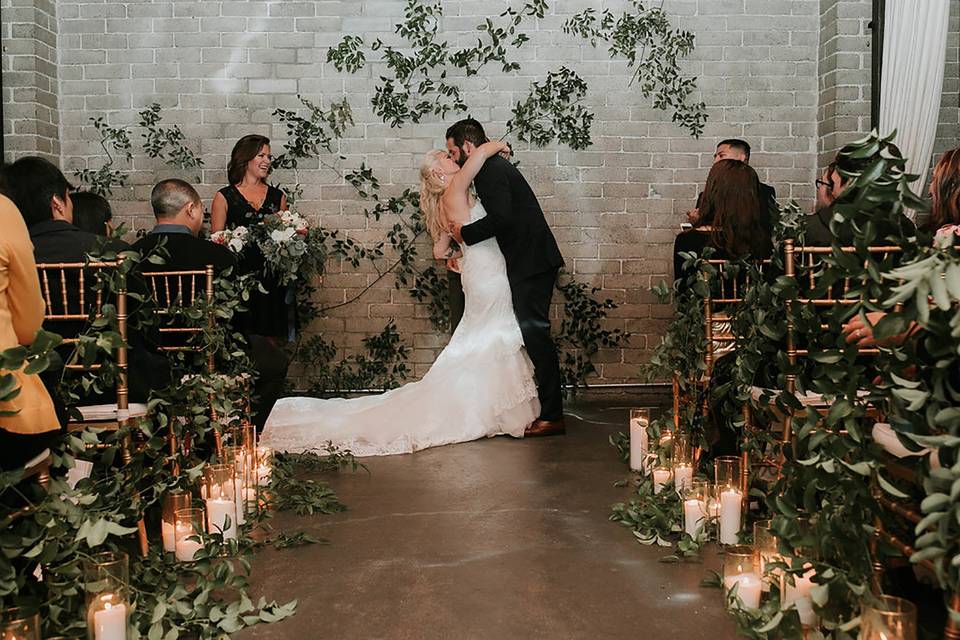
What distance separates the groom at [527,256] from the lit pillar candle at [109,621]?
3.45 metres

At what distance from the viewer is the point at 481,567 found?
3.07 m

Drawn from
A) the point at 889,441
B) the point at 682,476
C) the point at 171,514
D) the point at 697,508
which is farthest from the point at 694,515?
the point at 171,514

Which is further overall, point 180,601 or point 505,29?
point 505,29

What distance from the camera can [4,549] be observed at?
78.1 inches

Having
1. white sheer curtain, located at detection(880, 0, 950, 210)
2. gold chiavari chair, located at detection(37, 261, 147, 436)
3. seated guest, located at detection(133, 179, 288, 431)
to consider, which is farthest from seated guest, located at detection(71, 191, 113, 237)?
white sheer curtain, located at detection(880, 0, 950, 210)

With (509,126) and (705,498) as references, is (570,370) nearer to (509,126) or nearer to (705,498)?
(509,126)

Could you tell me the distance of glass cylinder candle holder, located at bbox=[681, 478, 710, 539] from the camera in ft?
10.6

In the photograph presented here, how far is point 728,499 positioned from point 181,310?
2150 mm

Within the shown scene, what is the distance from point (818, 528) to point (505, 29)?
17.2 ft

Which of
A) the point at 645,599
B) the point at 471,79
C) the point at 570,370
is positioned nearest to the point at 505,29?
the point at 471,79

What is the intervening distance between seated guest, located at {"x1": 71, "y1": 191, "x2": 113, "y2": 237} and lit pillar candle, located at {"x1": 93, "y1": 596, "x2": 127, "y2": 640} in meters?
2.71

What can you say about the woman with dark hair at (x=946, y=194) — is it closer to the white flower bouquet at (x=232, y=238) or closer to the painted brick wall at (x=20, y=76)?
the white flower bouquet at (x=232, y=238)

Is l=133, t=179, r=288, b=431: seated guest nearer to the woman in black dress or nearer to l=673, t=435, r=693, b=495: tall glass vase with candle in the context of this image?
the woman in black dress

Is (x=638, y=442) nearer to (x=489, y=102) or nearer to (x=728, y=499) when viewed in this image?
(x=728, y=499)
